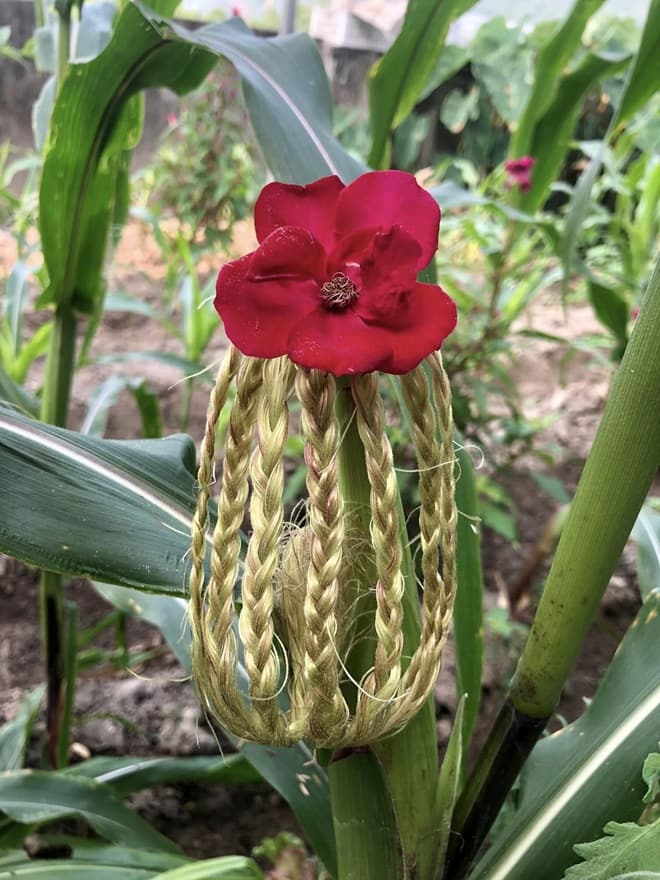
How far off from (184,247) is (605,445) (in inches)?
45.5

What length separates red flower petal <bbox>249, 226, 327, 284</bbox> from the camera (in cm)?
27

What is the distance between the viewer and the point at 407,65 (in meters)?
0.78

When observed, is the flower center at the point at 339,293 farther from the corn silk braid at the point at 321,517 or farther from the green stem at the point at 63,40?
the green stem at the point at 63,40

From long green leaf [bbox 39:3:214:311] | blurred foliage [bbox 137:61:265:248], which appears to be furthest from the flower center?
blurred foliage [bbox 137:61:265:248]

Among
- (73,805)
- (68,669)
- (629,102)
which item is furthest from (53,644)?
(629,102)

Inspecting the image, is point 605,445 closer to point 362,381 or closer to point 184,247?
point 362,381

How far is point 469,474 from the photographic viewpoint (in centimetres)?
50

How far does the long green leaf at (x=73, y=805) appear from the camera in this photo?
2.00ft

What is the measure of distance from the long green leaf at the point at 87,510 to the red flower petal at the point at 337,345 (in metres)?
0.16

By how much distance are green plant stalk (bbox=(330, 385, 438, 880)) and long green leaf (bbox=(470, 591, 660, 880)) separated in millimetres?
60

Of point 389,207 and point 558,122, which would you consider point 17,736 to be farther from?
point 558,122

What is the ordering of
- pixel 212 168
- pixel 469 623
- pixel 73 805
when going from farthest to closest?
pixel 212 168
pixel 73 805
pixel 469 623

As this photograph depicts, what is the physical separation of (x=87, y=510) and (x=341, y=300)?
189mm

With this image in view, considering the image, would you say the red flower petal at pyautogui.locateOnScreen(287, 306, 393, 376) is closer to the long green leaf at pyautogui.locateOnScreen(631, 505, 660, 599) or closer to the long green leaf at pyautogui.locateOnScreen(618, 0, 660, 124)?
the long green leaf at pyautogui.locateOnScreen(631, 505, 660, 599)
